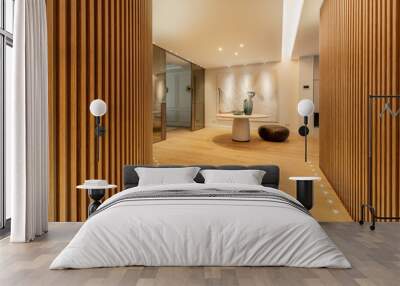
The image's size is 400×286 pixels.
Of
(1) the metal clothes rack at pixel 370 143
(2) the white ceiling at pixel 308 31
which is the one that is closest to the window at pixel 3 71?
(1) the metal clothes rack at pixel 370 143

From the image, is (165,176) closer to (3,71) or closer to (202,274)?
(202,274)

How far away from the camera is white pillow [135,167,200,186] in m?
4.53

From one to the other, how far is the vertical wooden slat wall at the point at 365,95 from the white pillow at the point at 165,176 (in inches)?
73.2

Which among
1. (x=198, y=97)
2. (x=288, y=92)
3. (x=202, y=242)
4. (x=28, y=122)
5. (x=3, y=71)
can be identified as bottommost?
(x=202, y=242)

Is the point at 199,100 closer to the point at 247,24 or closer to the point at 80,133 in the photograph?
the point at 247,24

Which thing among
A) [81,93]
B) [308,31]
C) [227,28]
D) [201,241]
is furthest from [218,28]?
[201,241]

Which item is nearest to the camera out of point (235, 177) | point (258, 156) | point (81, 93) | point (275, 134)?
point (235, 177)

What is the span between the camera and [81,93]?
4855mm

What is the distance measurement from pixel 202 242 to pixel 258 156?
19.1 ft

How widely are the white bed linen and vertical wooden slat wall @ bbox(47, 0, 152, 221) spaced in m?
1.70

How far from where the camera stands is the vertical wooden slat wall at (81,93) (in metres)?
4.70

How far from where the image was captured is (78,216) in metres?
4.81

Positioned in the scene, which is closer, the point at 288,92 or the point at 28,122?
the point at 28,122

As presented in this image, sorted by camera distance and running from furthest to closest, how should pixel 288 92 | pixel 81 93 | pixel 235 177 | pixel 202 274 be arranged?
pixel 288 92 < pixel 81 93 < pixel 235 177 < pixel 202 274
